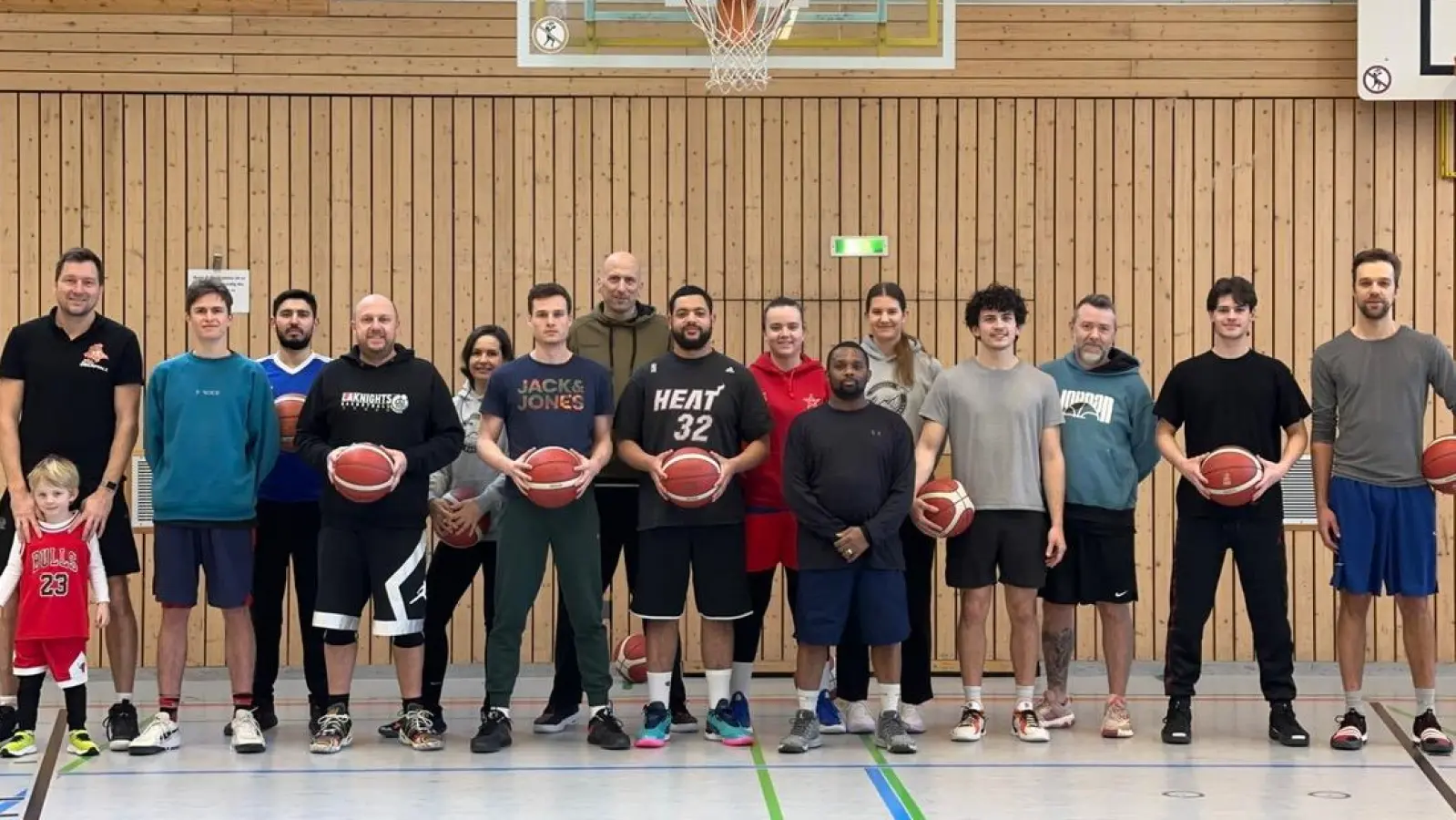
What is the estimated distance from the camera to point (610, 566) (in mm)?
7391

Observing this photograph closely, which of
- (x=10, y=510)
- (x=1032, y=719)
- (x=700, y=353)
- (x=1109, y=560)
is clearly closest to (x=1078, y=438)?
(x=1109, y=560)

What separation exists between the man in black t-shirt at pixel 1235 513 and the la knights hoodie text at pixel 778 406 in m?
1.46

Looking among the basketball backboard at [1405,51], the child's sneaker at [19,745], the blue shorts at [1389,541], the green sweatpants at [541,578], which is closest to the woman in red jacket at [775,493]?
the green sweatpants at [541,578]

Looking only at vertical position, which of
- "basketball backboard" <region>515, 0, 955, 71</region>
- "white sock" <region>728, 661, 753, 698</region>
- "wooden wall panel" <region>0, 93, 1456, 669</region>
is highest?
"basketball backboard" <region>515, 0, 955, 71</region>

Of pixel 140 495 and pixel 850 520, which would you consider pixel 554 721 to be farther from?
pixel 140 495

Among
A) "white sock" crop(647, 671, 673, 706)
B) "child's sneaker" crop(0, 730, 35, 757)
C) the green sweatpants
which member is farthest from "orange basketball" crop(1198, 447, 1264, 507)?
"child's sneaker" crop(0, 730, 35, 757)

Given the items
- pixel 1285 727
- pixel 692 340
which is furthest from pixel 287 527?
pixel 1285 727

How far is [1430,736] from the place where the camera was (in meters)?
6.72

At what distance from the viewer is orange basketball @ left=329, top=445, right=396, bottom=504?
644cm

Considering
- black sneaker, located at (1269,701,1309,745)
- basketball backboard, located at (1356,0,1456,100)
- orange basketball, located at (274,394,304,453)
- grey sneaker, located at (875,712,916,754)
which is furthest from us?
basketball backboard, located at (1356,0,1456,100)

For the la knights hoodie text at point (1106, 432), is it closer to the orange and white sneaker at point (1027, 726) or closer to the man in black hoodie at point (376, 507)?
the orange and white sneaker at point (1027, 726)

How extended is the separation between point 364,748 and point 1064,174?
16.3 feet

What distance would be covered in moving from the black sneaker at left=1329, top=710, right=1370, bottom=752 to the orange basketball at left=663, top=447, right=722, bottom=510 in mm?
2670

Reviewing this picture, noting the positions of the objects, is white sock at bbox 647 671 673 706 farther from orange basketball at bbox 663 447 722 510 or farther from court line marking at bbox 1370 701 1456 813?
court line marking at bbox 1370 701 1456 813
